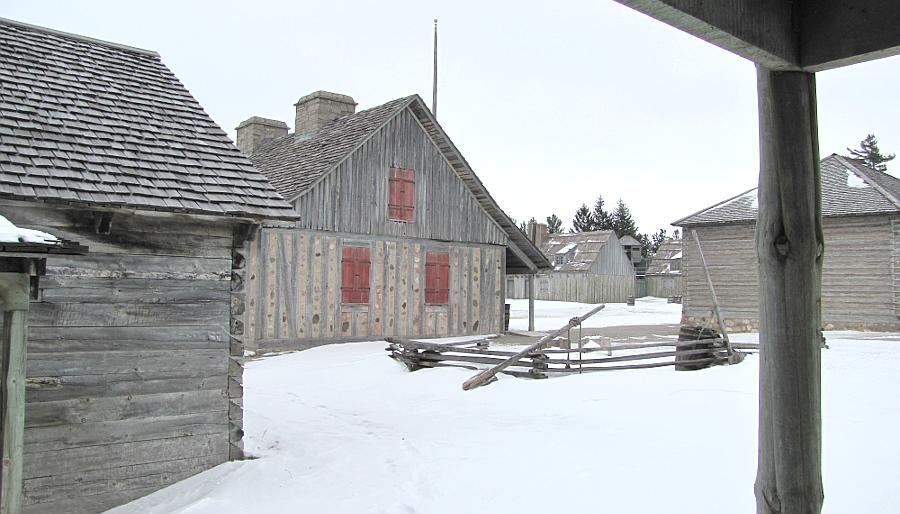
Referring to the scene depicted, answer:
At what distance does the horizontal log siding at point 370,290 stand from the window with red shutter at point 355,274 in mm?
126

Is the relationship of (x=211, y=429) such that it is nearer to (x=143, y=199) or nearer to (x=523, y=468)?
(x=143, y=199)

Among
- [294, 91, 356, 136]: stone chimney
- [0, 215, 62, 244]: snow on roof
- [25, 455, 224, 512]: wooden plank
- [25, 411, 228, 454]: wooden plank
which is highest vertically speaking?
[294, 91, 356, 136]: stone chimney

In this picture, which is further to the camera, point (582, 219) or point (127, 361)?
point (582, 219)

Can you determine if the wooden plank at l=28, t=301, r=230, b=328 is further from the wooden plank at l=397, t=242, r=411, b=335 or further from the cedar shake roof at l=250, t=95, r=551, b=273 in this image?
the wooden plank at l=397, t=242, r=411, b=335

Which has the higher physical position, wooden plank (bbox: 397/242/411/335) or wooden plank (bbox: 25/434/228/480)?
wooden plank (bbox: 397/242/411/335)

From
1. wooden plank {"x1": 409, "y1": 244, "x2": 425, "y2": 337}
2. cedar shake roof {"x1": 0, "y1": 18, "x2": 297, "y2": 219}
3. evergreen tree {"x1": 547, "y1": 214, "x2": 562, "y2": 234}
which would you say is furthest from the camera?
evergreen tree {"x1": 547, "y1": 214, "x2": 562, "y2": 234}

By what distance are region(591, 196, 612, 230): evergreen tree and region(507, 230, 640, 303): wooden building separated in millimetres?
24511

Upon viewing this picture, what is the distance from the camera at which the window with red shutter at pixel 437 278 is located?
1819 cm

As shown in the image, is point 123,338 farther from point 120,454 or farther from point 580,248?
point 580,248

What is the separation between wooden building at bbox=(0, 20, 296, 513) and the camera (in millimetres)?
6883

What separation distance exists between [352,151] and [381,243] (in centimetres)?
224

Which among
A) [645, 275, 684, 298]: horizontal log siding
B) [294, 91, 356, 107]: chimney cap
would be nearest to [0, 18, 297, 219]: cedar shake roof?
[294, 91, 356, 107]: chimney cap

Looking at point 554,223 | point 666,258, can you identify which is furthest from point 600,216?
point 666,258

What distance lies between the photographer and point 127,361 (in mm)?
7359
